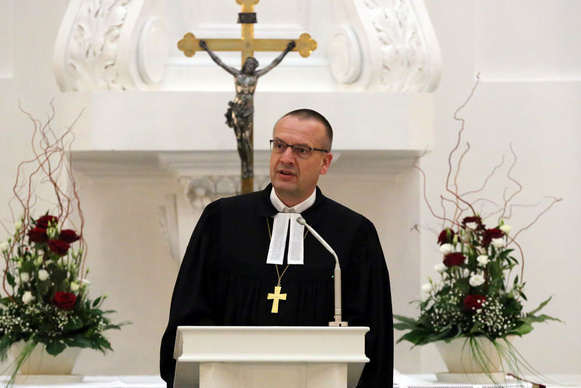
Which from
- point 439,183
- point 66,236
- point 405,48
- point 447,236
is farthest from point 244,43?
point 439,183

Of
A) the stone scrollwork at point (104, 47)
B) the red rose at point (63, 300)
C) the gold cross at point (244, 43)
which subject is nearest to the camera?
the red rose at point (63, 300)

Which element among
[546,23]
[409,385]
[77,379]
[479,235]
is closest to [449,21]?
[546,23]

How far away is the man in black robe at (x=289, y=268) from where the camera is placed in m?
3.88

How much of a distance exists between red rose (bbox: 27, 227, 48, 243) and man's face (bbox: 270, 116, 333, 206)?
1.93 metres

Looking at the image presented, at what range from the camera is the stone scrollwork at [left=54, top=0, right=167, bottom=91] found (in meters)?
6.11

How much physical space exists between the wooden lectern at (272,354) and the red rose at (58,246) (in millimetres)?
2311

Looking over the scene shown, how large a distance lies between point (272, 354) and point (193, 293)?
803 mm

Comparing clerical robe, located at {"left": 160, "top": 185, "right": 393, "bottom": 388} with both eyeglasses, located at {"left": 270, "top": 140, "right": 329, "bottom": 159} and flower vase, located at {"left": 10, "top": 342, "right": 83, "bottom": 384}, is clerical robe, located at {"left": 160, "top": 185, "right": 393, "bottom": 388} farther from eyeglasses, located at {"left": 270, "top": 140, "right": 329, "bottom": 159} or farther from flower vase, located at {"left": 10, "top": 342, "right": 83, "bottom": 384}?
flower vase, located at {"left": 10, "top": 342, "right": 83, "bottom": 384}

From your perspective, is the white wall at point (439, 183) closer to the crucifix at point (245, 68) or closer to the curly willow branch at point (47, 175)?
the curly willow branch at point (47, 175)

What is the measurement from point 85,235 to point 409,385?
96.1 inches

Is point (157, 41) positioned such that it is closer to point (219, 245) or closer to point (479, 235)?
point (479, 235)

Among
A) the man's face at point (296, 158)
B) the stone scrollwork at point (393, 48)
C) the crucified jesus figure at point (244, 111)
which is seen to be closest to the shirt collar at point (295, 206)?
the man's face at point (296, 158)

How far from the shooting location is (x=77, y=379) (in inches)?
214

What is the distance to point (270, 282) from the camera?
3.97 meters
